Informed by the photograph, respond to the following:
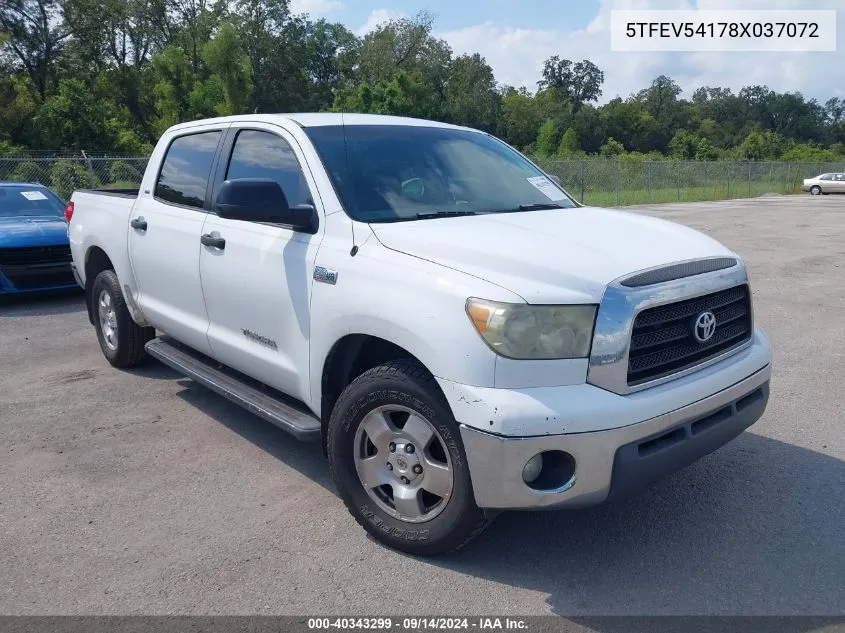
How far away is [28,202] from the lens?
10.2m

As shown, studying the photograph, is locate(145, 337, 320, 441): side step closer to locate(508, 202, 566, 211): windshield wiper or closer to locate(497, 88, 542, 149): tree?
locate(508, 202, 566, 211): windshield wiper

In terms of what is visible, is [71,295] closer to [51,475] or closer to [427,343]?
[51,475]

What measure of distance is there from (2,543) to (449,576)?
210 cm

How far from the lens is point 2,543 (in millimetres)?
3510

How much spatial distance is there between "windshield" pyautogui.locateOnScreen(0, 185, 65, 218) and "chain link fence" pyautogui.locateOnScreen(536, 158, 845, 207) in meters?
15.9

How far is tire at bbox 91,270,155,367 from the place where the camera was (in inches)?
230

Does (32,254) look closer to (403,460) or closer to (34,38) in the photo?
(403,460)

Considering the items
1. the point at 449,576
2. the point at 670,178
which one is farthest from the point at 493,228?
the point at 670,178

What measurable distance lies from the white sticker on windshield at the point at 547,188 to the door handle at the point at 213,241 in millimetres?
1865

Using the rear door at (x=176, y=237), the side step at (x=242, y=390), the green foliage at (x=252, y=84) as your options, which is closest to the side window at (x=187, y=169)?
the rear door at (x=176, y=237)

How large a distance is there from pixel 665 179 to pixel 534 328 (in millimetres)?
34078

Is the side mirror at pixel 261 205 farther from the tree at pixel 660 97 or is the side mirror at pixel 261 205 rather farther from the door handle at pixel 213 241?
the tree at pixel 660 97

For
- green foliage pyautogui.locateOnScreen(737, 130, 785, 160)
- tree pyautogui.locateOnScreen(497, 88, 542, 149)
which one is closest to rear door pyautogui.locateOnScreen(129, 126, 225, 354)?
tree pyautogui.locateOnScreen(497, 88, 542, 149)

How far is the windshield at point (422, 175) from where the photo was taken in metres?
3.81
